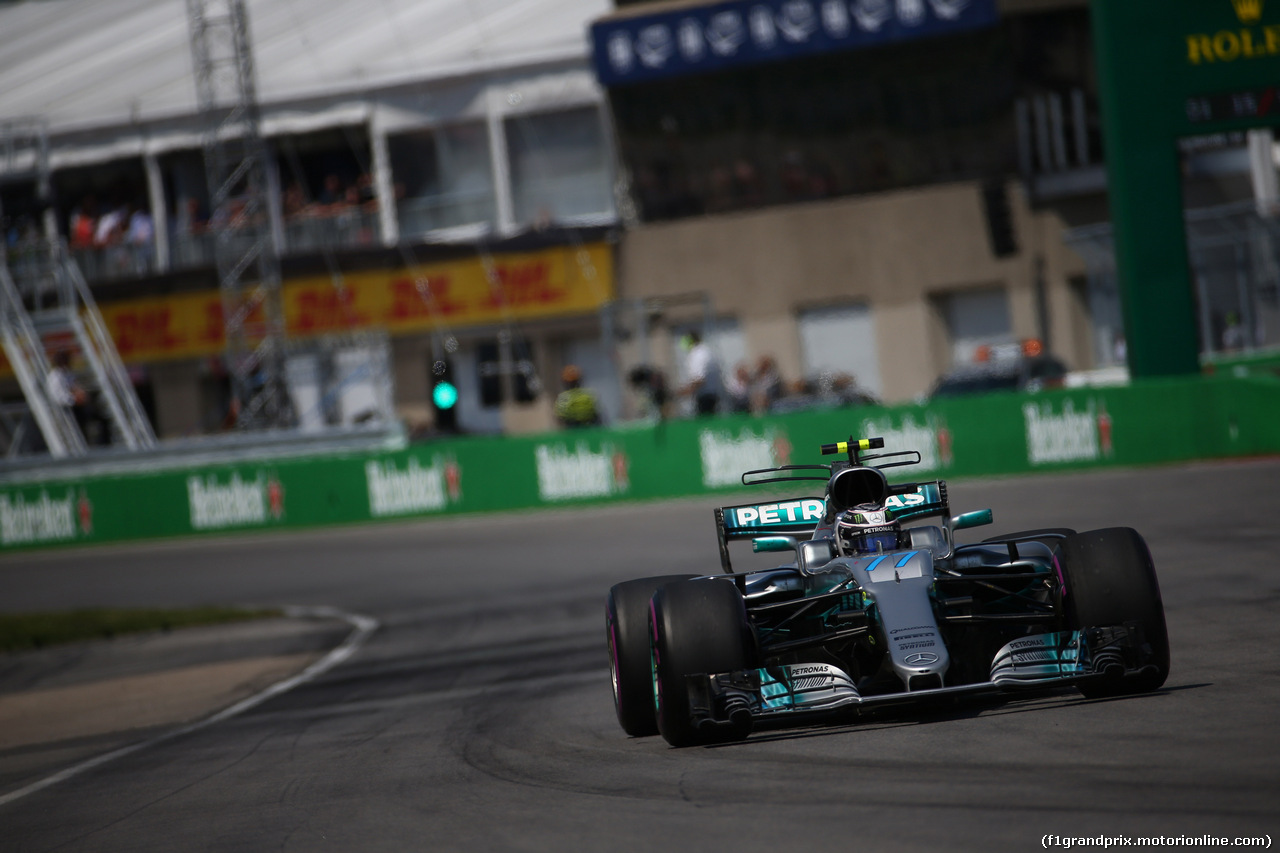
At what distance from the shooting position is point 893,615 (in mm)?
6617

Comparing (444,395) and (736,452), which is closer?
(444,395)

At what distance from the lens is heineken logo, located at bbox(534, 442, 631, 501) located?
24.4m

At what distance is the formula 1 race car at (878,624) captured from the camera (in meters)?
6.64

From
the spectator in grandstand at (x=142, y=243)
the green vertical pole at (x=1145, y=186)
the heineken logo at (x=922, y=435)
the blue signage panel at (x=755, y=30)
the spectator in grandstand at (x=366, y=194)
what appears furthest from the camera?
the spectator in grandstand at (x=142, y=243)

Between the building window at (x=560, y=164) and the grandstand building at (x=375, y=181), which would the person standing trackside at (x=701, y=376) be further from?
the building window at (x=560, y=164)

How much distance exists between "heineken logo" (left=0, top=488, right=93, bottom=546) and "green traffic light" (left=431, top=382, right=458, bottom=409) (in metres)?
12.1

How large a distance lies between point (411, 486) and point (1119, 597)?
19.8 metres

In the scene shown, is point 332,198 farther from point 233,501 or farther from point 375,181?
point 233,501

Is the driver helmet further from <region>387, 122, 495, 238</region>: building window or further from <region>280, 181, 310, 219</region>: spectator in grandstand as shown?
<region>280, 181, 310, 219</region>: spectator in grandstand

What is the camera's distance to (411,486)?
84.4 feet

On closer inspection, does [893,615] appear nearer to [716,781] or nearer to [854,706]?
[854,706]

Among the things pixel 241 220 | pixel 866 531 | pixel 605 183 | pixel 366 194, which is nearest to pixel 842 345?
pixel 605 183

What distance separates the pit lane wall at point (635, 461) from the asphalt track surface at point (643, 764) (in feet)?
23.5

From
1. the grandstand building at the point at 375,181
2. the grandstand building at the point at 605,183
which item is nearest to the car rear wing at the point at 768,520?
the grandstand building at the point at 605,183
